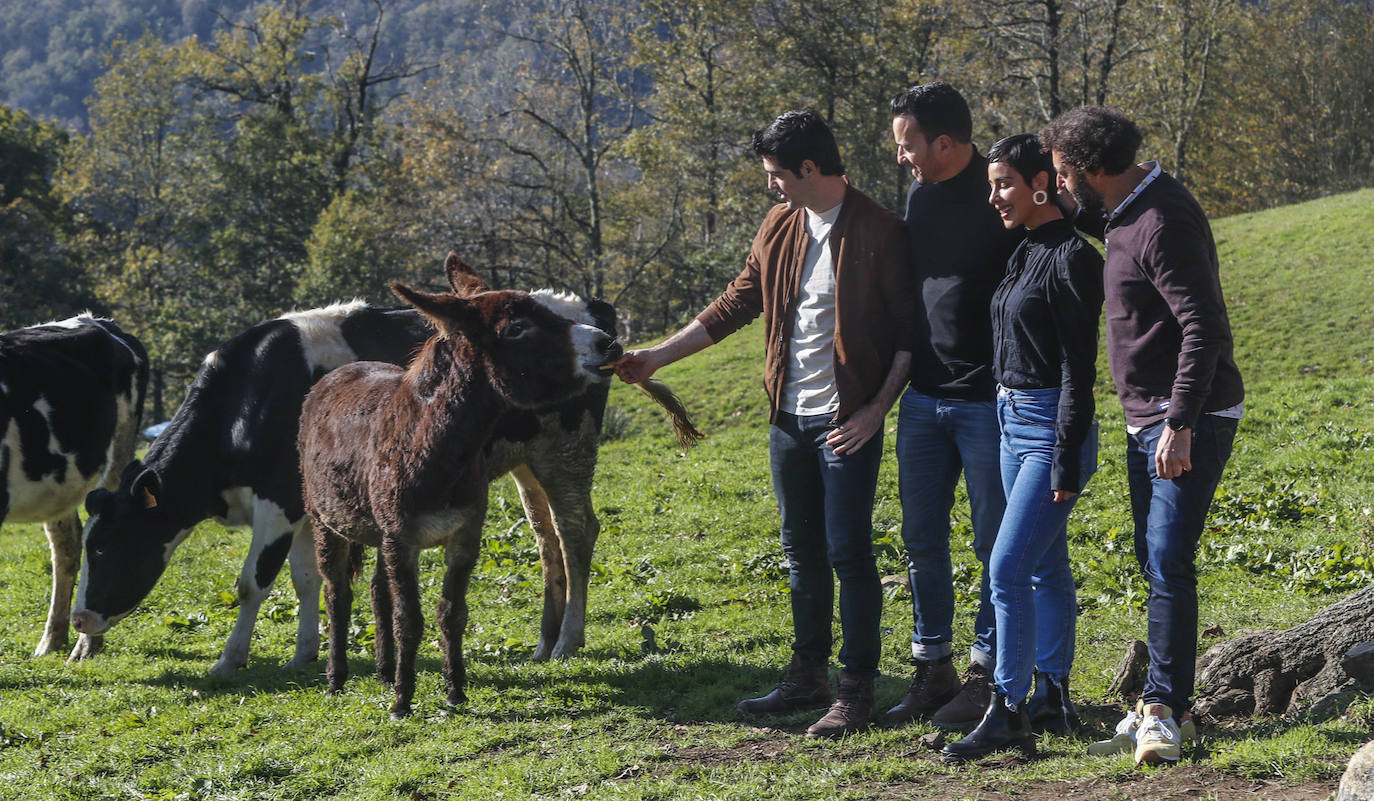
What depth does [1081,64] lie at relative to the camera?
117ft

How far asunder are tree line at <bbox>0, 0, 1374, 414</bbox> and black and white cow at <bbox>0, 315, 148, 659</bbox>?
26.0 metres

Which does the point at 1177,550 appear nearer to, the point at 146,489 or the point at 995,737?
the point at 995,737

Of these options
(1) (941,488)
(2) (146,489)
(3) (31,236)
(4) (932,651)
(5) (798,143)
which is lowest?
(4) (932,651)

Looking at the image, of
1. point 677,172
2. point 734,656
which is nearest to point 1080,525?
point 734,656

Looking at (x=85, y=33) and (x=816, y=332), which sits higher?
(x=85, y=33)

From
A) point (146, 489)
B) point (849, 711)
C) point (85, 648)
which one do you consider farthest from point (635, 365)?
point (85, 648)

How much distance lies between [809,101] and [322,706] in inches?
1331

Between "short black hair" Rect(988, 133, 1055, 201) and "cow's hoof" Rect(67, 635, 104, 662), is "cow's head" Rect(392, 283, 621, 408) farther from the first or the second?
"cow's hoof" Rect(67, 635, 104, 662)

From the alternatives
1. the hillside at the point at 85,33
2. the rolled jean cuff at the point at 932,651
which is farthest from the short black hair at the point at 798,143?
the hillside at the point at 85,33

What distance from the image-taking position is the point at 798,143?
16.5 ft

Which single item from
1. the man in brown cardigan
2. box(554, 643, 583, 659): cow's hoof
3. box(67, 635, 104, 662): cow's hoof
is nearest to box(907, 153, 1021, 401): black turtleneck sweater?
the man in brown cardigan

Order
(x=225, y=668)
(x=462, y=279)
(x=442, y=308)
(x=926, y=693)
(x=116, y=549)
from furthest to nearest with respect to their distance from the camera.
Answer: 1. (x=116, y=549)
2. (x=225, y=668)
3. (x=462, y=279)
4. (x=442, y=308)
5. (x=926, y=693)

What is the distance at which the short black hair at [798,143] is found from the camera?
5020 millimetres

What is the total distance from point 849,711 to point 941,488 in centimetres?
111
